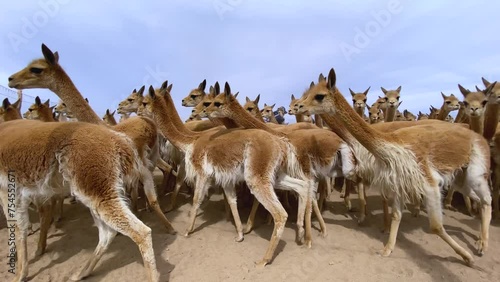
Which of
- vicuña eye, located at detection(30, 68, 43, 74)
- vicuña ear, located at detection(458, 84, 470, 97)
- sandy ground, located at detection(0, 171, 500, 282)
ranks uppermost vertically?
vicuña eye, located at detection(30, 68, 43, 74)

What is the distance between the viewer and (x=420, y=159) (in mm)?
5148

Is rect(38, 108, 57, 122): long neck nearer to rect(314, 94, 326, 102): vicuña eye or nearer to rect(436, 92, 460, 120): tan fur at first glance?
rect(314, 94, 326, 102): vicuña eye

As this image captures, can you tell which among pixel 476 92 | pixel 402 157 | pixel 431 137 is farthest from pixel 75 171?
pixel 476 92

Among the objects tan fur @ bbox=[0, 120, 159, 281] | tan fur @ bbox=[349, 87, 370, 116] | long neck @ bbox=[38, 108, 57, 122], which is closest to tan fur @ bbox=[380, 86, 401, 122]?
tan fur @ bbox=[349, 87, 370, 116]

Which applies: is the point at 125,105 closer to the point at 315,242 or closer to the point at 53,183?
the point at 53,183

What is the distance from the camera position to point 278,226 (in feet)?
17.1

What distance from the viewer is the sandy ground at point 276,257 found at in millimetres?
4785

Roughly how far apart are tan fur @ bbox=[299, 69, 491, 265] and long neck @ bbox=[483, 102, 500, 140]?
162 cm

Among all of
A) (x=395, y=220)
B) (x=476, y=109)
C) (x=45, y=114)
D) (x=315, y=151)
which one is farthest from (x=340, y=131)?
(x=45, y=114)

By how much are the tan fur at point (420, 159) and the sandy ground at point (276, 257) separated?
15.2 inches

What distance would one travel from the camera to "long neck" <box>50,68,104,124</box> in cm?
598

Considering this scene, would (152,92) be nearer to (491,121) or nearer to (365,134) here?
(365,134)

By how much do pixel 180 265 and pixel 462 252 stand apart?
431 centimetres

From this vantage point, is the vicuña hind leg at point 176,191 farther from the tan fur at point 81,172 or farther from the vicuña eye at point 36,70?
the vicuña eye at point 36,70
